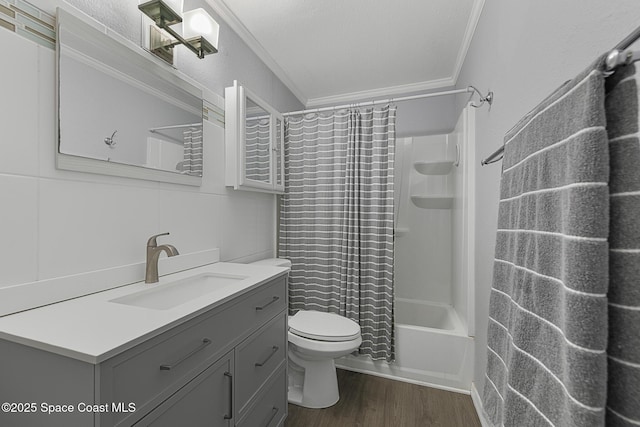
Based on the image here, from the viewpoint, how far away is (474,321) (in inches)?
70.6

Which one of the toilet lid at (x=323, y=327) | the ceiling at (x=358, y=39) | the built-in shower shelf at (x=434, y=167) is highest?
the ceiling at (x=358, y=39)

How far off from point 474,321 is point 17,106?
2.37m

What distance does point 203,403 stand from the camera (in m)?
0.86

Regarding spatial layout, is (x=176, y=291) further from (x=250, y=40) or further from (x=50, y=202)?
(x=250, y=40)

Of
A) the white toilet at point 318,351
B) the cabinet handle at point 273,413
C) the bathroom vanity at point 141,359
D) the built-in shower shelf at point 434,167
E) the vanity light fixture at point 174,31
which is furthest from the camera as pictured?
the built-in shower shelf at point 434,167

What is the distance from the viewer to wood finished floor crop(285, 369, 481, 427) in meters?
1.58

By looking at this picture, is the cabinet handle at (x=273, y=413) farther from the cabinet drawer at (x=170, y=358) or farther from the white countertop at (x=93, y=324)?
the white countertop at (x=93, y=324)

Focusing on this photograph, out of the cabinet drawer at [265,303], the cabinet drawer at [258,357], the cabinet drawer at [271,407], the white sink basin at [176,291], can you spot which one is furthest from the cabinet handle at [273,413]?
the white sink basin at [176,291]

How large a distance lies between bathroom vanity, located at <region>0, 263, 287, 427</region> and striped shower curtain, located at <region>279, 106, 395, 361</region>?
982 millimetres

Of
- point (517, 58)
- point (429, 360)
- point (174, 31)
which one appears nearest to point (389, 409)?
point (429, 360)

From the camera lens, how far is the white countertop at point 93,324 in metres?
0.59

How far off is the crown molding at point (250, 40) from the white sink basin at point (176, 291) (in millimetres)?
1595

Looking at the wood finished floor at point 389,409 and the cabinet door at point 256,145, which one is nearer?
the wood finished floor at point 389,409

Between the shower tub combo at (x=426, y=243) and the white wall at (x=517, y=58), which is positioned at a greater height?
the white wall at (x=517, y=58)
